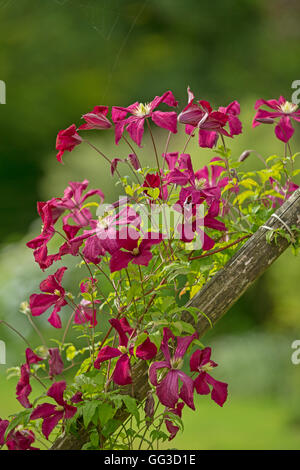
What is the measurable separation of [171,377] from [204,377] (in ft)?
0.14

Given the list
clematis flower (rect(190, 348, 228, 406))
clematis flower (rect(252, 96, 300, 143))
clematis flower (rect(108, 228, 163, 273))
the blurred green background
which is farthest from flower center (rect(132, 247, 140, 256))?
the blurred green background

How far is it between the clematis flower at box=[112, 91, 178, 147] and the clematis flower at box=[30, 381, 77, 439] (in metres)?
0.22

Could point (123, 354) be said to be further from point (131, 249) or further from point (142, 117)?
point (142, 117)

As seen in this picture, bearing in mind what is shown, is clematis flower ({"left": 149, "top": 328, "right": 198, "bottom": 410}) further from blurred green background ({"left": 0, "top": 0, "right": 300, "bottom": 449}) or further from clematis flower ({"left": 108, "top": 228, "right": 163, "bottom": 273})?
blurred green background ({"left": 0, "top": 0, "right": 300, "bottom": 449})

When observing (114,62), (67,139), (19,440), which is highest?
(114,62)

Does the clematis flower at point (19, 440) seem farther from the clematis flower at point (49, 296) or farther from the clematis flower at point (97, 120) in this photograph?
the clematis flower at point (97, 120)

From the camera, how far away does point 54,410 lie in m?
0.55

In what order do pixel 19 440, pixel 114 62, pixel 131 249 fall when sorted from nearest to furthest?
pixel 131 249 → pixel 19 440 → pixel 114 62

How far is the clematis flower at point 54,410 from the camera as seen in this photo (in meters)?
0.54

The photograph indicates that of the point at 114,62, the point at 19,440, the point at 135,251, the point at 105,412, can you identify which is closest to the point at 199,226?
the point at 135,251

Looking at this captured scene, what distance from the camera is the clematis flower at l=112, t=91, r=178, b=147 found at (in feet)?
1.78

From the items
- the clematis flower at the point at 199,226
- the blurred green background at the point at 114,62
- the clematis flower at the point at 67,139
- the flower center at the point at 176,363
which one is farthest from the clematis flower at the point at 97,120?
the blurred green background at the point at 114,62

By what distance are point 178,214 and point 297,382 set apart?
196 centimetres

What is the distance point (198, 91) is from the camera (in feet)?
18.8
